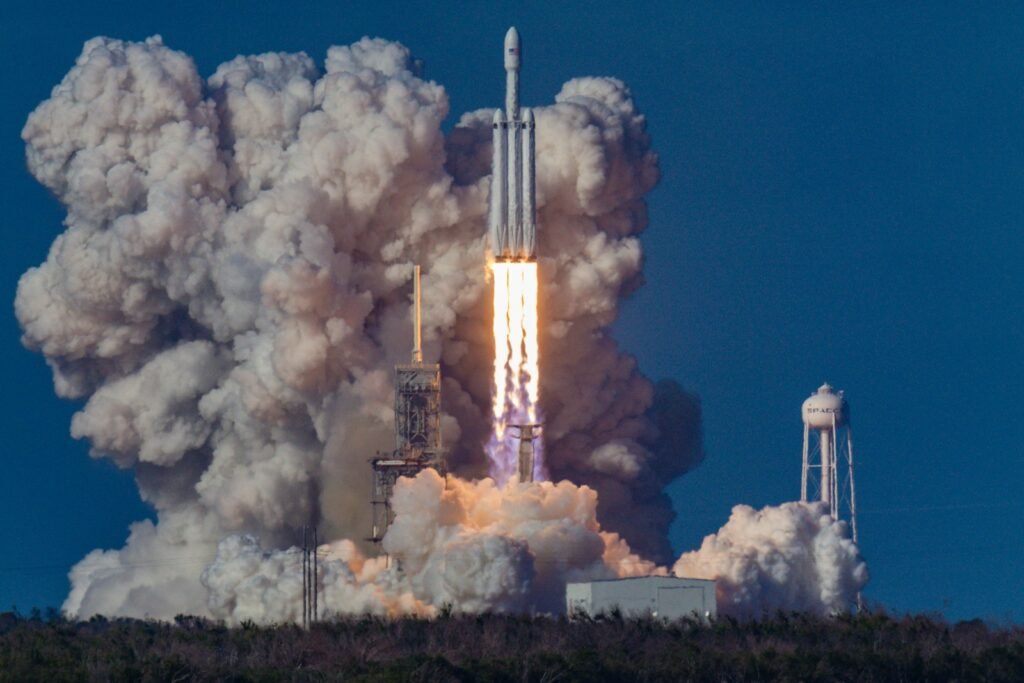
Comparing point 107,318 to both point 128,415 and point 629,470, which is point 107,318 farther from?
point 629,470

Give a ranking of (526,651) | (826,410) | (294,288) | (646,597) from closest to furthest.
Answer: (526,651) < (646,597) < (294,288) < (826,410)

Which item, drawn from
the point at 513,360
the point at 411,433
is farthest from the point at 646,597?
the point at 411,433

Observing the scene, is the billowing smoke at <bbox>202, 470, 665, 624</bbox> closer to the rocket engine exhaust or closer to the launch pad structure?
the launch pad structure

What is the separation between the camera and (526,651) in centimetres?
7312

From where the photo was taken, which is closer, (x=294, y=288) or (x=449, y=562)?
(x=449, y=562)

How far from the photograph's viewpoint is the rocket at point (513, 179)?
274 feet

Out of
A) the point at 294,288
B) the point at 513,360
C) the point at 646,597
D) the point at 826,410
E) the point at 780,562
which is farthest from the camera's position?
the point at 826,410

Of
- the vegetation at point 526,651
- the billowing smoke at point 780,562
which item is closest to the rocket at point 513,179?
the billowing smoke at point 780,562

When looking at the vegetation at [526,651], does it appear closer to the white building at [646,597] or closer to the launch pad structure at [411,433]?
the white building at [646,597]

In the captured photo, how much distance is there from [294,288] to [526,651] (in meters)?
12.8

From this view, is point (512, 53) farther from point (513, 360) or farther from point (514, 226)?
point (513, 360)

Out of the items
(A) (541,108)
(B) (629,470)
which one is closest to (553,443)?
(B) (629,470)

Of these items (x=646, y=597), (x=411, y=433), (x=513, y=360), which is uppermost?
(x=513, y=360)

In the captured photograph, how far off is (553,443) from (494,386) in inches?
92.3
